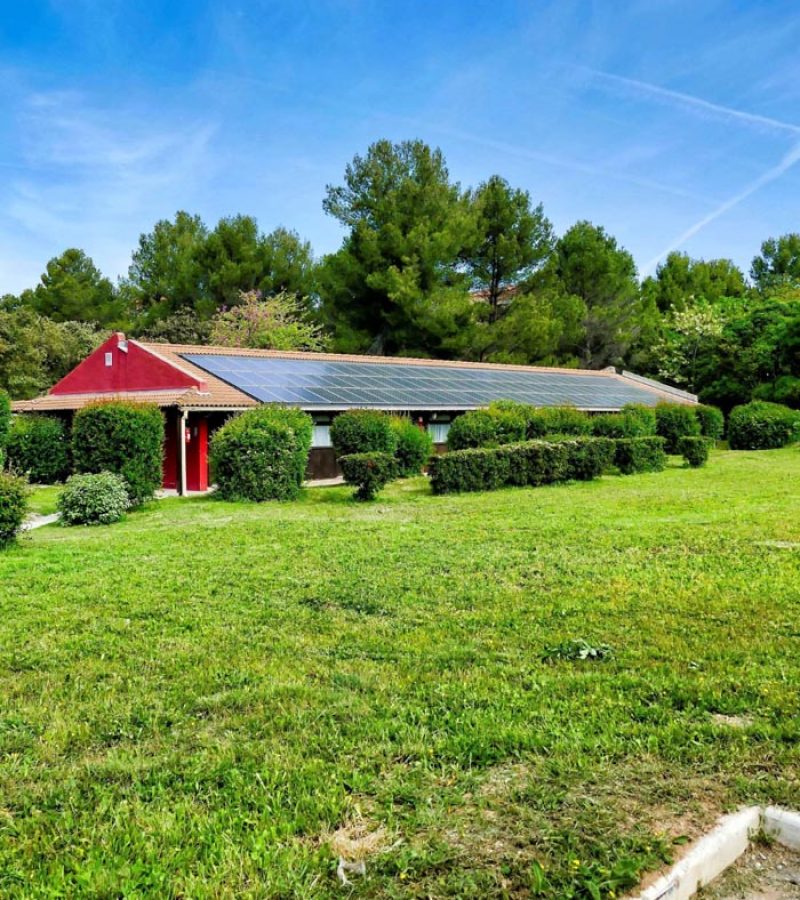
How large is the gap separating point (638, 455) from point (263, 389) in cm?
1087

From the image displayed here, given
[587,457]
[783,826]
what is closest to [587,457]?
[587,457]

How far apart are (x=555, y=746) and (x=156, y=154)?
18.6 metres

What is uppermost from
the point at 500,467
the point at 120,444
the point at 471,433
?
the point at 471,433

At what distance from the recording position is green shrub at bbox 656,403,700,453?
2548 cm

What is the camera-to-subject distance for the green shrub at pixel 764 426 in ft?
82.6

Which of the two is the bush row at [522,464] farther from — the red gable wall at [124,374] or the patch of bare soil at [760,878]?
the patch of bare soil at [760,878]

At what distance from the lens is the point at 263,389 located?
19.5 m

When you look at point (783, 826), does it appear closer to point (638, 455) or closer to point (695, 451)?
point (638, 455)

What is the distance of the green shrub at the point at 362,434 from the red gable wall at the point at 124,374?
4.46 m

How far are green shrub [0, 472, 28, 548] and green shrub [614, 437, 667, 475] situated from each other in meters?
14.3

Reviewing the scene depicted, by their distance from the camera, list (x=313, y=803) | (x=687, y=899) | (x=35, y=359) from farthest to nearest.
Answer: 1. (x=35, y=359)
2. (x=313, y=803)
3. (x=687, y=899)

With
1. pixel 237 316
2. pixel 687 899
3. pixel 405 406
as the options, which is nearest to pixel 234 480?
pixel 405 406

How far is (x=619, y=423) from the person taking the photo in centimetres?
2231

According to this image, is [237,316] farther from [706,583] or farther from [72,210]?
[706,583]
